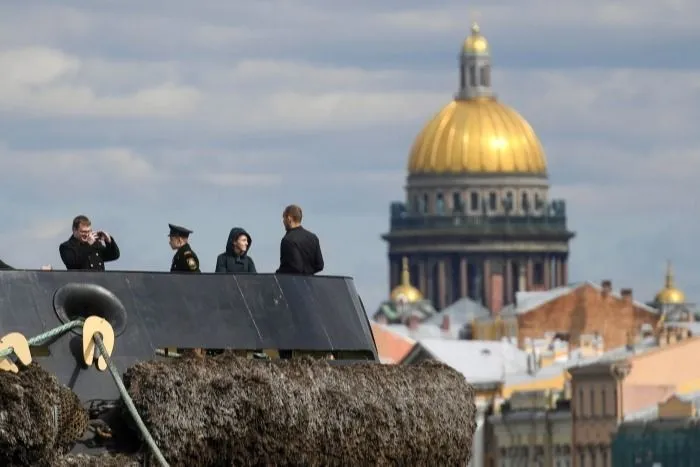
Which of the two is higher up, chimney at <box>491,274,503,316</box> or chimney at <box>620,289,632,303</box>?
chimney at <box>491,274,503,316</box>

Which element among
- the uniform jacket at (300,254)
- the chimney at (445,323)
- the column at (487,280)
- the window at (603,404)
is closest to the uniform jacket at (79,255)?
the uniform jacket at (300,254)

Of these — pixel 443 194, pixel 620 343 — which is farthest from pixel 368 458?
pixel 443 194

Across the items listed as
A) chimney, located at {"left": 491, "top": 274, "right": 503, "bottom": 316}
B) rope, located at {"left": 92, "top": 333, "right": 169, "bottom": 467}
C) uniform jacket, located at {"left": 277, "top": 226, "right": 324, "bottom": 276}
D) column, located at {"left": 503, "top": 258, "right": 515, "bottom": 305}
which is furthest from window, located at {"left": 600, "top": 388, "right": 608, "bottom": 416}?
rope, located at {"left": 92, "top": 333, "right": 169, "bottom": 467}

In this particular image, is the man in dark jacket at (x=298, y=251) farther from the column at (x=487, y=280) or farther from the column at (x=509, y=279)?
the column at (x=487, y=280)

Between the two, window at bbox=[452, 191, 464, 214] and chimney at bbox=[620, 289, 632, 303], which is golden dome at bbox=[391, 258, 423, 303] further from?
chimney at bbox=[620, 289, 632, 303]

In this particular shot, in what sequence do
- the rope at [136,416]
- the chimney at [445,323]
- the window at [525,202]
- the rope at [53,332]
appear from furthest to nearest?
1. the window at [525,202]
2. the chimney at [445,323]
3. the rope at [53,332]
4. the rope at [136,416]

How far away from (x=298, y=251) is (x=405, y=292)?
585ft

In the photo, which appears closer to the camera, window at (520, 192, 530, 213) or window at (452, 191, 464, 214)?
window at (452, 191, 464, 214)

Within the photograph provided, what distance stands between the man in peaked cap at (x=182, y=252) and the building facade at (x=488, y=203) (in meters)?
177

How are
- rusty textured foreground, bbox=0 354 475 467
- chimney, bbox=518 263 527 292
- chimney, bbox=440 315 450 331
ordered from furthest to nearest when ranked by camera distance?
chimney, bbox=518 263 527 292
chimney, bbox=440 315 450 331
rusty textured foreground, bbox=0 354 475 467

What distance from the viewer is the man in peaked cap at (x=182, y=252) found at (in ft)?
55.7

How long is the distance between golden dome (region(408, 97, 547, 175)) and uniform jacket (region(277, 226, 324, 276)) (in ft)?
581

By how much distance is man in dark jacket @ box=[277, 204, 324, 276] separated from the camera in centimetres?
1723

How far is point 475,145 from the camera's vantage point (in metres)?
195
